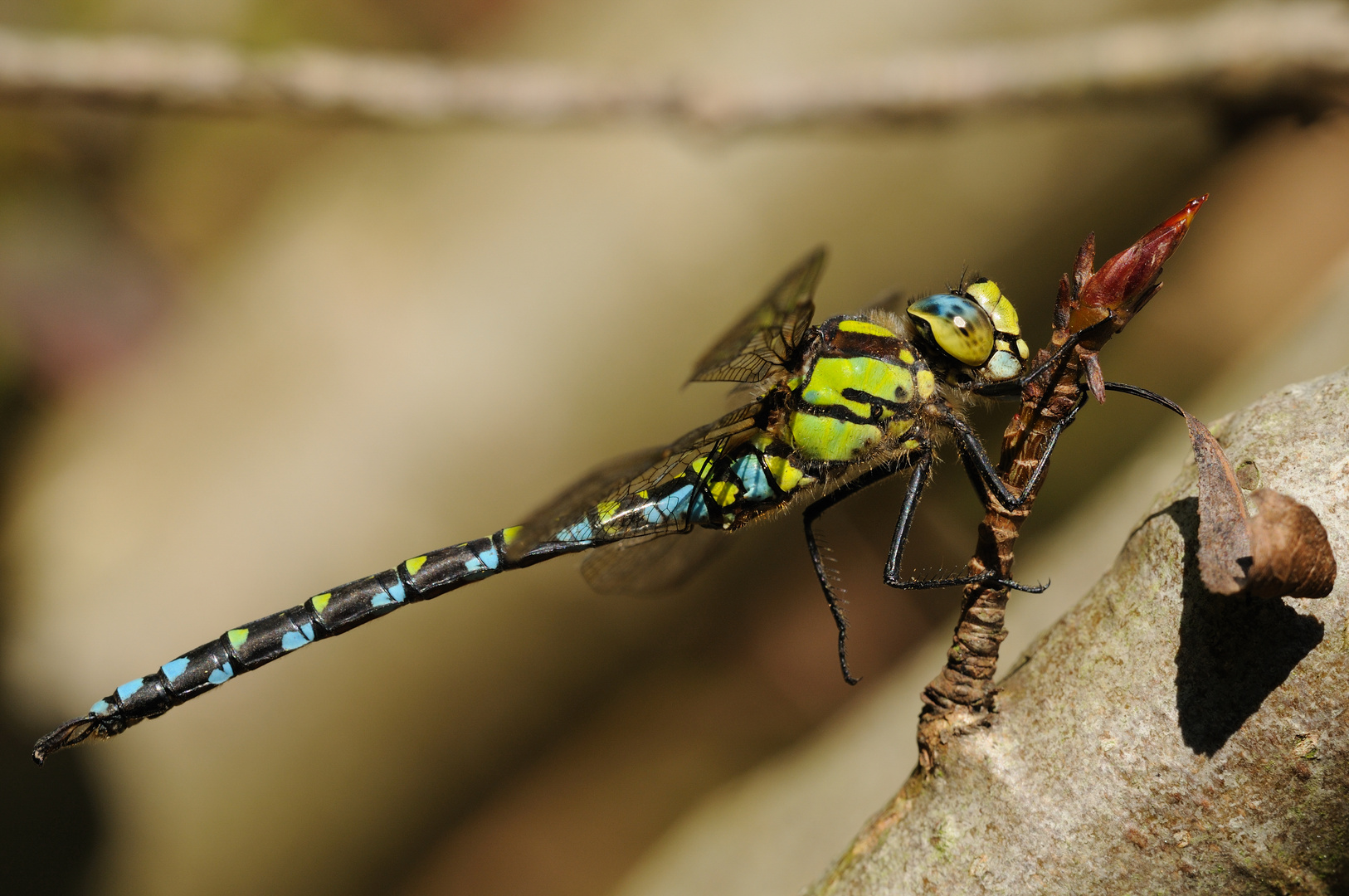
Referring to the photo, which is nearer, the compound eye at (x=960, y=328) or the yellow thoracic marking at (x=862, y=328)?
the compound eye at (x=960, y=328)

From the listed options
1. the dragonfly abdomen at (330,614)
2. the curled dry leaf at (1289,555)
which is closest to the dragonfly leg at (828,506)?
the dragonfly abdomen at (330,614)

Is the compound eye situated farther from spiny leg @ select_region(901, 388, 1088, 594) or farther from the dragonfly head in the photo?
spiny leg @ select_region(901, 388, 1088, 594)

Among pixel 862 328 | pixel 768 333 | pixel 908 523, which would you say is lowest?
pixel 908 523

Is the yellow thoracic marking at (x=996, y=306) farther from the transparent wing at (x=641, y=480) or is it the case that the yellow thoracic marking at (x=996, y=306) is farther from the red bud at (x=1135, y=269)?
the red bud at (x=1135, y=269)

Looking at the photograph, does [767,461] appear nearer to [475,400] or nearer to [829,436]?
[829,436]

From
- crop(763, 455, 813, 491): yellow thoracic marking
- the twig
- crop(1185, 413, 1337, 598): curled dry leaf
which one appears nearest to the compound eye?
crop(763, 455, 813, 491): yellow thoracic marking

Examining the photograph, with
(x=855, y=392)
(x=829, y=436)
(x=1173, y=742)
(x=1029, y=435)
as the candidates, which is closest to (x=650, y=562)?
(x=829, y=436)

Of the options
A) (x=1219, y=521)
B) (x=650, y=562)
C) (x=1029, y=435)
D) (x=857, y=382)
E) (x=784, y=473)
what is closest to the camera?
(x=1219, y=521)
